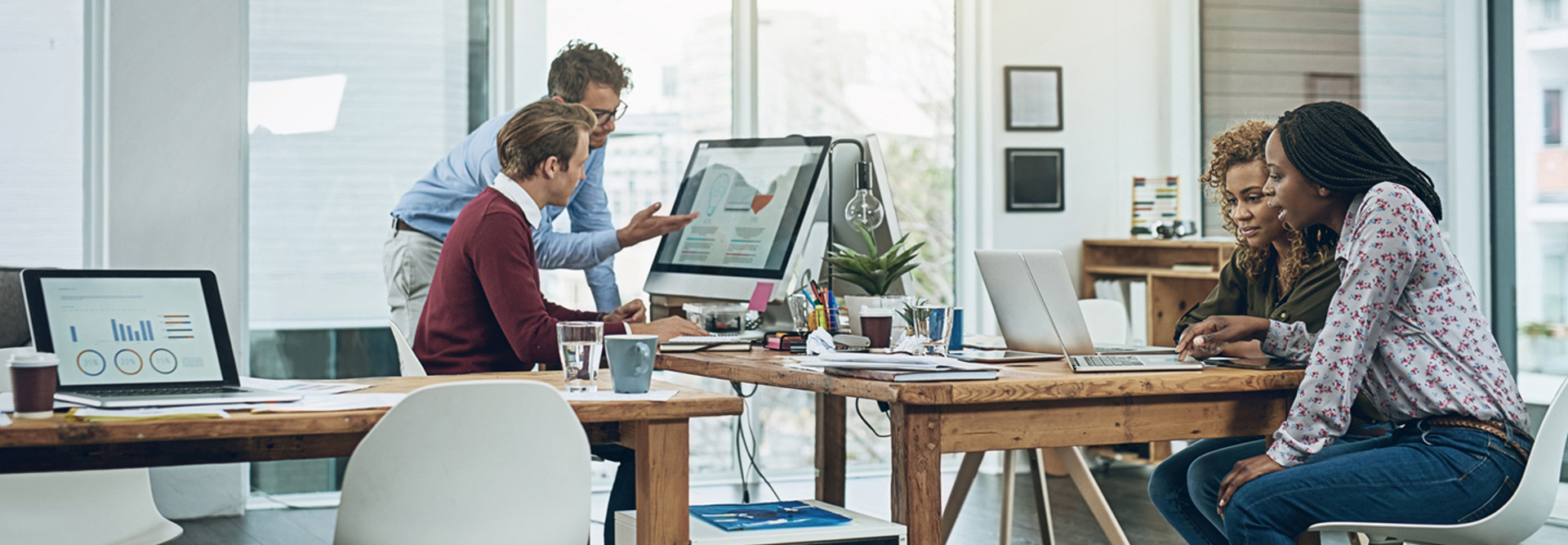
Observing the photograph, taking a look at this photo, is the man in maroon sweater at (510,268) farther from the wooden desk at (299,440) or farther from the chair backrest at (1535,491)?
the chair backrest at (1535,491)

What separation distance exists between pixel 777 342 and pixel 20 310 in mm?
1368

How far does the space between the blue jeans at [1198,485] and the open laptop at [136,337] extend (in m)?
1.64

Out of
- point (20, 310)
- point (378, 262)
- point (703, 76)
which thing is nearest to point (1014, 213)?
point (703, 76)

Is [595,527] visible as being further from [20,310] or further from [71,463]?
[71,463]

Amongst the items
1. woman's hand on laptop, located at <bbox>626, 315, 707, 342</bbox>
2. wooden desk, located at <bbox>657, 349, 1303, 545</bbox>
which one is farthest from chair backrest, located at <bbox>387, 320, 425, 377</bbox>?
wooden desk, located at <bbox>657, 349, 1303, 545</bbox>

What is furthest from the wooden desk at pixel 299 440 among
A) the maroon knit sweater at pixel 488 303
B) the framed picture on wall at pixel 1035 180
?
the framed picture on wall at pixel 1035 180

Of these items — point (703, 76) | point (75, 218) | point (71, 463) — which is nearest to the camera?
point (71, 463)

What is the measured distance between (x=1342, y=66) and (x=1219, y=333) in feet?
9.84

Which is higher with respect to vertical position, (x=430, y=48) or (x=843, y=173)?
(x=430, y=48)

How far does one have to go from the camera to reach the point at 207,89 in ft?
13.2

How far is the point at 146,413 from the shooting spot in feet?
5.19

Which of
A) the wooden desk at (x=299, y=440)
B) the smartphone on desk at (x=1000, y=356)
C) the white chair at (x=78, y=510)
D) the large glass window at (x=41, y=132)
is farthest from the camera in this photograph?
the large glass window at (x=41, y=132)

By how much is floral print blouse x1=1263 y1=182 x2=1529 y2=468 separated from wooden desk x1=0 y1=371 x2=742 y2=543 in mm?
922

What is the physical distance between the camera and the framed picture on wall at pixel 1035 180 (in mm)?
4949
